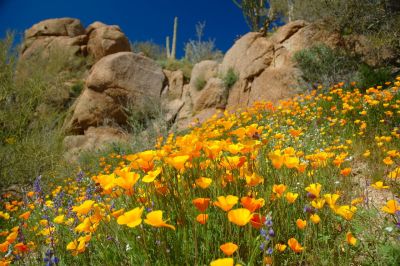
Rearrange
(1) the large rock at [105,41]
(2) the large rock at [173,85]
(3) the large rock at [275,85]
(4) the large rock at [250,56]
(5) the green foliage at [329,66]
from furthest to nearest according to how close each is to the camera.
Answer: (1) the large rock at [105,41] → (2) the large rock at [173,85] → (4) the large rock at [250,56] → (3) the large rock at [275,85] → (5) the green foliage at [329,66]

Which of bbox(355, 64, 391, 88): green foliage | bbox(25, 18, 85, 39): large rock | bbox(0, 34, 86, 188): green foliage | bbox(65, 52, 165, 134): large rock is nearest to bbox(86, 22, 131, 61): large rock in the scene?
bbox(25, 18, 85, 39): large rock

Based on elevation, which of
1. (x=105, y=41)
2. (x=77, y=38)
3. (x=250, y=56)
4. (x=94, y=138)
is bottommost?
(x=94, y=138)

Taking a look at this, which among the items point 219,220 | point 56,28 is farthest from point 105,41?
point 219,220

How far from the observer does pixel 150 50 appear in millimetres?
24141

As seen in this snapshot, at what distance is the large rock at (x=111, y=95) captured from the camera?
12695 millimetres

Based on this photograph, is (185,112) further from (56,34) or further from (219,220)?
(219,220)

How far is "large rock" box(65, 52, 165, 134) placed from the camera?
12695mm

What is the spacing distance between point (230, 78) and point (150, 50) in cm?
1415

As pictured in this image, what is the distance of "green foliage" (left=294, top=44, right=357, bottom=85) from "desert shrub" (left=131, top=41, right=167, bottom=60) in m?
15.4

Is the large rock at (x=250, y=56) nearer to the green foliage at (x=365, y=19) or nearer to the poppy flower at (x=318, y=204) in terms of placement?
the green foliage at (x=365, y=19)

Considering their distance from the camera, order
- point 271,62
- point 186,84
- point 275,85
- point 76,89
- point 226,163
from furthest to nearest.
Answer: point 76,89, point 186,84, point 271,62, point 275,85, point 226,163

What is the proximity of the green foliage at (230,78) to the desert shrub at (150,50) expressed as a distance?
12492mm

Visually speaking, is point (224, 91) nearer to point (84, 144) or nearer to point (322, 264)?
point (84, 144)

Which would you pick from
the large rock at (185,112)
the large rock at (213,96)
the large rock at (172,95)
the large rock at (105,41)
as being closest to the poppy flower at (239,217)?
the large rock at (185,112)
